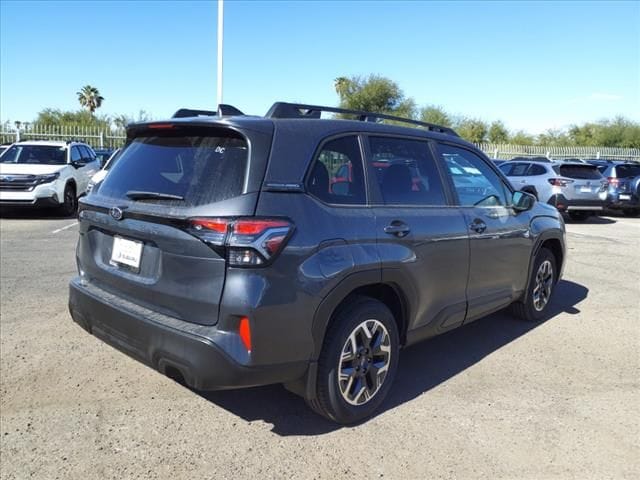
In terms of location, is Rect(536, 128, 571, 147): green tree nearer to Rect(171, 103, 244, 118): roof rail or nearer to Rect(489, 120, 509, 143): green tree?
Rect(489, 120, 509, 143): green tree

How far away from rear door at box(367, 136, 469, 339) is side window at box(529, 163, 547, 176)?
1195cm

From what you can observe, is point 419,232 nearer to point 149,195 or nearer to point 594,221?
point 149,195

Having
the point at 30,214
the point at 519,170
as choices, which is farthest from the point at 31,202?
the point at 519,170

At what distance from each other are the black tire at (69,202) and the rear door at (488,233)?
10901 mm

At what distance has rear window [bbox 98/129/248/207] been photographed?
8.93ft

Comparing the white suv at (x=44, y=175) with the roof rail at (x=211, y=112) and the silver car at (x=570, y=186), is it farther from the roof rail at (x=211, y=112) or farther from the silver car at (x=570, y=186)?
the silver car at (x=570, y=186)

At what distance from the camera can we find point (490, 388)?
3801mm

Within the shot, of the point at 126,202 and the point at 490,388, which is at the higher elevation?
the point at 126,202

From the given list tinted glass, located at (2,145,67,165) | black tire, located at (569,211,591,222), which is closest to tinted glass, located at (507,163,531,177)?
→ black tire, located at (569,211,591,222)

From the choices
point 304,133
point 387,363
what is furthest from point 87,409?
point 304,133

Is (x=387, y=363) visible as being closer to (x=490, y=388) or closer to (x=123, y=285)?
(x=490, y=388)

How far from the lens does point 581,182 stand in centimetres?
1405

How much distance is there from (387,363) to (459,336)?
173cm

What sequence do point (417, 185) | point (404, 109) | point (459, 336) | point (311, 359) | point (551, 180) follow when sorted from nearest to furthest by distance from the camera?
point (311, 359), point (417, 185), point (459, 336), point (551, 180), point (404, 109)
